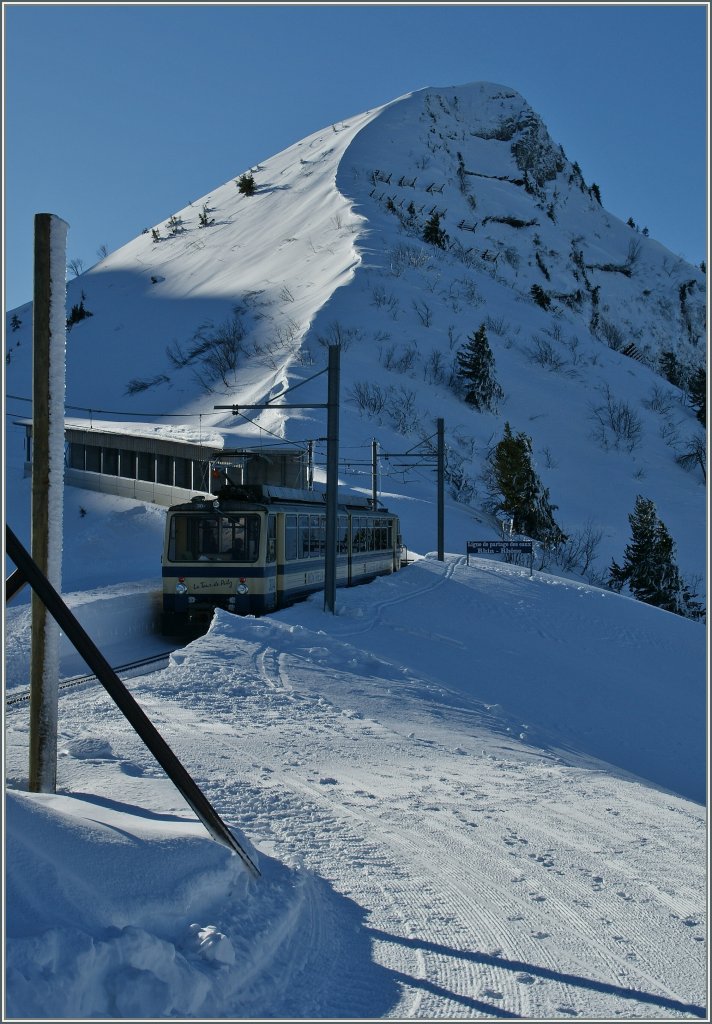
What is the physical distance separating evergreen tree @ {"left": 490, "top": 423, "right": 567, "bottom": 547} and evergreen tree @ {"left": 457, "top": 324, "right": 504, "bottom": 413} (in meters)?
13.0

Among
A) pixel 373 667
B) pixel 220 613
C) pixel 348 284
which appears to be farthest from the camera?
pixel 348 284

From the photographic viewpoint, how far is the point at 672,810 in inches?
324

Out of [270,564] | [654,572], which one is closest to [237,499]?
[270,564]

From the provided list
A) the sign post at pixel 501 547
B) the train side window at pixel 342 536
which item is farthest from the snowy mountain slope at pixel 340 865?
the sign post at pixel 501 547

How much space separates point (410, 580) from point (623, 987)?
81.3 feet

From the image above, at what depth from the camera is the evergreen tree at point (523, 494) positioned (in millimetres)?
51281

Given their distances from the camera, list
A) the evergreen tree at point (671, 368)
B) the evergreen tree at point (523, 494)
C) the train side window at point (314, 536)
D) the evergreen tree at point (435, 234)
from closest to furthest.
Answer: the train side window at point (314, 536) → the evergreen tree at point (523, 494) → the evergreen tree at point (435, 234) → the evergreen tree at point (671, 368)

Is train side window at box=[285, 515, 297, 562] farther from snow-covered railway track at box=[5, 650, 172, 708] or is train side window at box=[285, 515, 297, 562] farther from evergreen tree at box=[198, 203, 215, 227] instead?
evergreen tree at box=[198, 203, 215, 227]

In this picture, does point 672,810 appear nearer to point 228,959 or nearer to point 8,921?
point 228,959

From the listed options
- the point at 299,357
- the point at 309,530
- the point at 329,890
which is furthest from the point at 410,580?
the point at 299,357

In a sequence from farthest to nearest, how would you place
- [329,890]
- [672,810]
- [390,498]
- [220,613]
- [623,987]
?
[390,498] < [220,613] < [672,810] < [329,890] < [623,987]

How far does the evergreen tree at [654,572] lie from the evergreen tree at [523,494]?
22.0ft

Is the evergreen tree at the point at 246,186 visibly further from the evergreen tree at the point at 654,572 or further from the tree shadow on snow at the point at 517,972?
the tree shadow on snow at the point at 517,972

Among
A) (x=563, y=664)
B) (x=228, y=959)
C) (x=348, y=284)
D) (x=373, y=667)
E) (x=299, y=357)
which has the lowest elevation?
(x=563, y=664)
